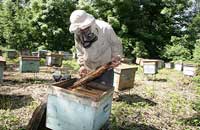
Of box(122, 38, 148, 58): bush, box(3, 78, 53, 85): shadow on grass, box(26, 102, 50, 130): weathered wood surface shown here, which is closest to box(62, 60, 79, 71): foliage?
box(3, 78, 53, 85): shadow on grass

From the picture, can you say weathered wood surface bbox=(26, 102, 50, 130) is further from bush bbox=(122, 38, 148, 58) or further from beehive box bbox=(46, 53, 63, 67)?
bush bbox=(122, 38, 148, 58)

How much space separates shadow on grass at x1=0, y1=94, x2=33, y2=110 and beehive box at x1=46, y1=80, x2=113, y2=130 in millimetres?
2601

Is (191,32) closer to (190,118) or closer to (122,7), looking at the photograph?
(122,7)

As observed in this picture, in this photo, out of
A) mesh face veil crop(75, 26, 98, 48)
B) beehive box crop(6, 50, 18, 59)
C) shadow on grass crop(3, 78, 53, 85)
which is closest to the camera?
mesh face veil crop(75, 26, 98, 48)

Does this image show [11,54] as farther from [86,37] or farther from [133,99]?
[86,37]

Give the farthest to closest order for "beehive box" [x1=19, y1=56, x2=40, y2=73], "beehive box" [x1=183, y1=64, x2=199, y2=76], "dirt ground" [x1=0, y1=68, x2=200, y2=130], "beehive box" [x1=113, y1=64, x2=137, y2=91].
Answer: "beehive box" [x1=183, y1=64, x2=199, y2=76] < "beehive box" [x1=19, y1=56, x2=40, y2=73] < "beehive box" [x1=113, y1=64, x2=137, y2=91] < "dirt ground" [x1=0, y1=68, x2=200, y2=130]

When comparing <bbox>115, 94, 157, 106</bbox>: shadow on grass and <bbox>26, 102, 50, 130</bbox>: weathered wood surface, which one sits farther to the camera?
<bbox>115, 94, 157, 106</bbox>: shadow on grass

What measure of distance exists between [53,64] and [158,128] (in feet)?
25.6

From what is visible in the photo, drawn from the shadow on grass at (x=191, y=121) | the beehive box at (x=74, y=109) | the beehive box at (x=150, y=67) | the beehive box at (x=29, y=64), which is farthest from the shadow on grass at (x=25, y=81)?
the beehive box at (x=74, y=109)

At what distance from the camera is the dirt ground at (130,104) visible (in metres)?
5.21

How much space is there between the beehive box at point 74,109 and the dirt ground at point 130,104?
61.8 inches

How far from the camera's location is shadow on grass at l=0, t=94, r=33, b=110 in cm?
571

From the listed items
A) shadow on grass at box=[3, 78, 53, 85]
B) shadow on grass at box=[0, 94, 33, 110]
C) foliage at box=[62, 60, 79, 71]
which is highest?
foliage at box=[62, 60, 79, 71]

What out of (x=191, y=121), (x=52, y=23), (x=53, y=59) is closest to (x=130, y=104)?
(x=191, y=121)
